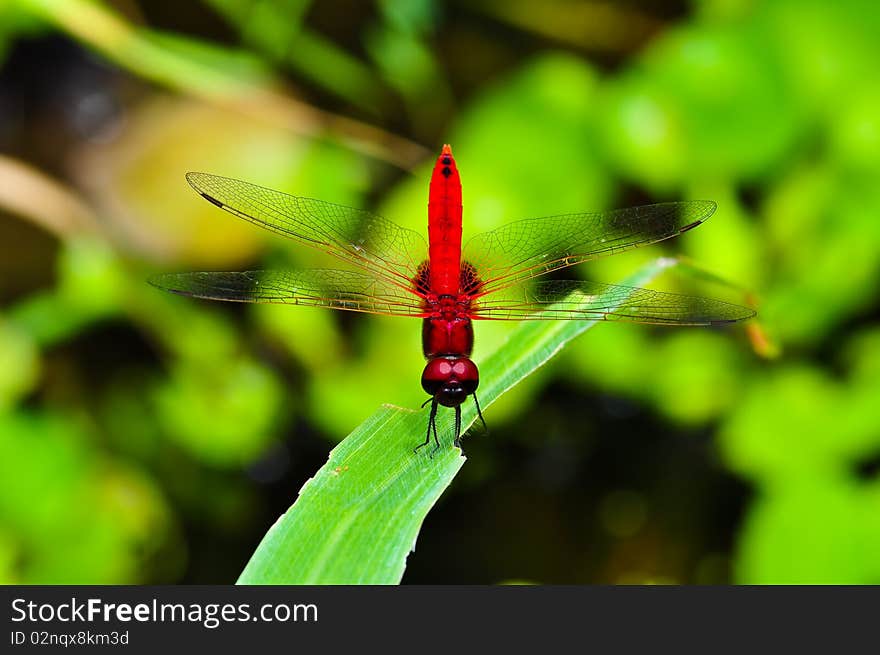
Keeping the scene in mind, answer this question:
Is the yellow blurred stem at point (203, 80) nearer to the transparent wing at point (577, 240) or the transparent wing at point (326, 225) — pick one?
the transparent wing at point (326, 225)

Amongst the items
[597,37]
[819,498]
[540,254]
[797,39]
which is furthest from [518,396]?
[597,37]

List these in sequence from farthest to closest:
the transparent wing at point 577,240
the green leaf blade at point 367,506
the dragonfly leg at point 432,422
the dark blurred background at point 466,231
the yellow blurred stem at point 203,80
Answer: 1. the yellow blurred stem at point 203,80
2. the dark blurred background at point 466,231
3. the transparent wing at point 577,240
4. the dragonfly leg at point 432,422
5. the green leaf blade at point 367,506

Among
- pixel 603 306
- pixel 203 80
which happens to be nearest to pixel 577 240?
pixel 603 306

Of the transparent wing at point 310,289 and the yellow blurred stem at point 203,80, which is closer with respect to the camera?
the transparent wing at point 310,289

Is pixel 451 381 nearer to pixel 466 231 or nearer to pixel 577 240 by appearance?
pixel 577 240

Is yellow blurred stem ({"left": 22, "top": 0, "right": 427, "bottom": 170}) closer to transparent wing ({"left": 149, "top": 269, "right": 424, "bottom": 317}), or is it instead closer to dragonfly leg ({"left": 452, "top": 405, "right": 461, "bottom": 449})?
transparent wing ({"left": 149, "top": 269, "right": 424, "bottom": 317})

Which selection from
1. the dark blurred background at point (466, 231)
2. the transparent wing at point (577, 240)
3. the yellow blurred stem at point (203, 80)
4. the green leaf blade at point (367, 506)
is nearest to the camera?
the green leaf blade at point (367, 506)

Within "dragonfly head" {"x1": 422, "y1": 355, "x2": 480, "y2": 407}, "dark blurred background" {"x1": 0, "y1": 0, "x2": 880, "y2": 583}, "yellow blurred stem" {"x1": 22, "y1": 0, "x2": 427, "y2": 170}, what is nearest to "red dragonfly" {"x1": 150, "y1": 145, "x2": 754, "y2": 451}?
"dragonfly head" {"x1": 422, "y1": 355, "x2": 480, "y2": 407}

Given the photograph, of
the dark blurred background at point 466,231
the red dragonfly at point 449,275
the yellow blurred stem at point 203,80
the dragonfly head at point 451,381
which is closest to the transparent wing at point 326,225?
the red dragonfly at point 449,275
